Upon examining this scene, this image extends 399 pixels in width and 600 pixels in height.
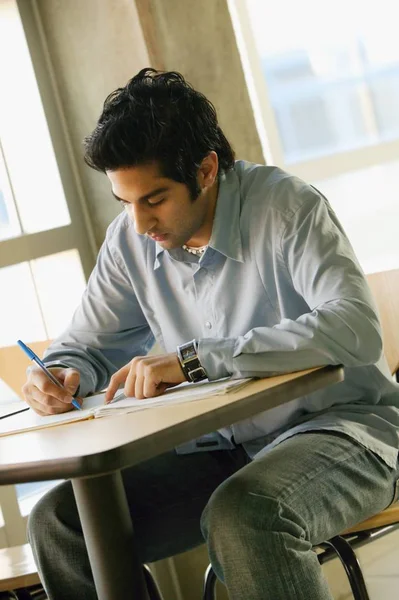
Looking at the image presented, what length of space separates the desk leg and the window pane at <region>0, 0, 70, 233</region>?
1741mm

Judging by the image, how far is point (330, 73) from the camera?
3.58 m

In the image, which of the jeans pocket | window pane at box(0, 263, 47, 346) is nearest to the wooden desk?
the jeans pocket

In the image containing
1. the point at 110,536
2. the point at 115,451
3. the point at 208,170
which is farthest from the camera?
the point at 208,170

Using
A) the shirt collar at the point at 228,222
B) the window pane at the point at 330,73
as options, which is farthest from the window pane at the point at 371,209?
the shirt collar at the point at 228,222

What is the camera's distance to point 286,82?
3.52 m

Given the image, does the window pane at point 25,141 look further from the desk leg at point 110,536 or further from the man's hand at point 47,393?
the desk leg at point 110,536

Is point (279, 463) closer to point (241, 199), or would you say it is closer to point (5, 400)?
point (241, 199)

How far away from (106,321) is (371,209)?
155 centimetres

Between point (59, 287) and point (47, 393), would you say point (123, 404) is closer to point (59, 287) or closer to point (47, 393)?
point (47, 393)

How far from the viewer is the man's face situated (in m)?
2.00

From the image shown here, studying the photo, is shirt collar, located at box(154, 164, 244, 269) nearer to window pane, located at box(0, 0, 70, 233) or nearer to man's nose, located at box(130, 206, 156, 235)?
man's nose, located at box(130, 206, 156, 235)

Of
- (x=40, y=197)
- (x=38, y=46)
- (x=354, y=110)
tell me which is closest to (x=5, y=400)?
(x=40, y=197)

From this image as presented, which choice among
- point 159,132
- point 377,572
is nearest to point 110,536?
point 159,132

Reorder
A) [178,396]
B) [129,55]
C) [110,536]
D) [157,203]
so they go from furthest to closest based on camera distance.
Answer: [129,55] < [157,203] < [178,396] < [110,536]
